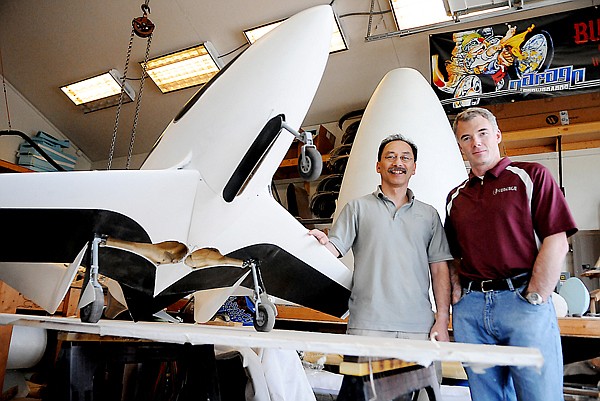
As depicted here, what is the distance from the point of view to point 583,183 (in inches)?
135

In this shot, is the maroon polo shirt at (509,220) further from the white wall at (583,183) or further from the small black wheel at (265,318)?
the white wall at (583,183)

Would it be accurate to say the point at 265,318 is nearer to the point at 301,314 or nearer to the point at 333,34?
the point at 301,314

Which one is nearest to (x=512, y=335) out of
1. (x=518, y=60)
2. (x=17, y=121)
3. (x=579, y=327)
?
(x=579, y=327)

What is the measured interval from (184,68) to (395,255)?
310 cm

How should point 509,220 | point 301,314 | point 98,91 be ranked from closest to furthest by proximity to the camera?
point 509,220
point 301,314
point 98,91

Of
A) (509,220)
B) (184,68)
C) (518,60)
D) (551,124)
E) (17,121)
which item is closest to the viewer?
(509,220)

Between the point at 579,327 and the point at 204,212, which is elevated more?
the point at 204,212

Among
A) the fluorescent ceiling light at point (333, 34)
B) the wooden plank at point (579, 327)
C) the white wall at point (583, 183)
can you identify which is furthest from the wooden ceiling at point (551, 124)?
the wooden plank at point (579, 327)

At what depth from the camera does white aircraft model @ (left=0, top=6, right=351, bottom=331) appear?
1.27 m

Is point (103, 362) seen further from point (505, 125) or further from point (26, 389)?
point (505, 125)

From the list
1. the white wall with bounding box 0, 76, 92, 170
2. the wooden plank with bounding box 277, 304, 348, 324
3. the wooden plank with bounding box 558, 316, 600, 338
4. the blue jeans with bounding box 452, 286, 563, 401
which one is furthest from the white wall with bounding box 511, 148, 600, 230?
the white wall with bounding box 0, 76, 92, 170

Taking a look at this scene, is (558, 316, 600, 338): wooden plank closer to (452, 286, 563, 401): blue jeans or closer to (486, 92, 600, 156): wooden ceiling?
(452, 286, 563, 401): blue jeans

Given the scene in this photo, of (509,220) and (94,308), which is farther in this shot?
→ (509,220)

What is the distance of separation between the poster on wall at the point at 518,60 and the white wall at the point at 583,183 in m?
0.82
